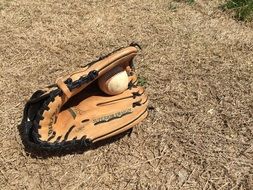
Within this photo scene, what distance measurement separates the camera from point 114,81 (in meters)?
3.70

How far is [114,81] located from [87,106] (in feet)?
1.02

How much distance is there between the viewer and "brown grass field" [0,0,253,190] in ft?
11.2

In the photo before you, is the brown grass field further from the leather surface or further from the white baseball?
the white baseball

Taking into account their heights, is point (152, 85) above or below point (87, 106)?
below

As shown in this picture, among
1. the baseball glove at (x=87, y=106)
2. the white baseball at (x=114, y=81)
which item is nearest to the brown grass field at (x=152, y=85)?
the baseball glove at (x=87, y=106)

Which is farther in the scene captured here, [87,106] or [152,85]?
[152,85]

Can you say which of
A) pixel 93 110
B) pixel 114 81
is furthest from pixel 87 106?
pixel 114 81

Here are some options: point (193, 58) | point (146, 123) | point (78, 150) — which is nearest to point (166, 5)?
point (193, 58)

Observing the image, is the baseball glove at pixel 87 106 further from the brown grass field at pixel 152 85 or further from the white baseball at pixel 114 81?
the brown grass field at pixel 152 85

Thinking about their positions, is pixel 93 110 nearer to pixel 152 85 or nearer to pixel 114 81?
pixel 114 81

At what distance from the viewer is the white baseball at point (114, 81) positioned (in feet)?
12.1

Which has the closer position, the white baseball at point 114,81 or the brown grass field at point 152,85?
the brown grass field at point 152,85

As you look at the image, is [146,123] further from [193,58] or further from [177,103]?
Result: [193,58]

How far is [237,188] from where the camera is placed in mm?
3262
